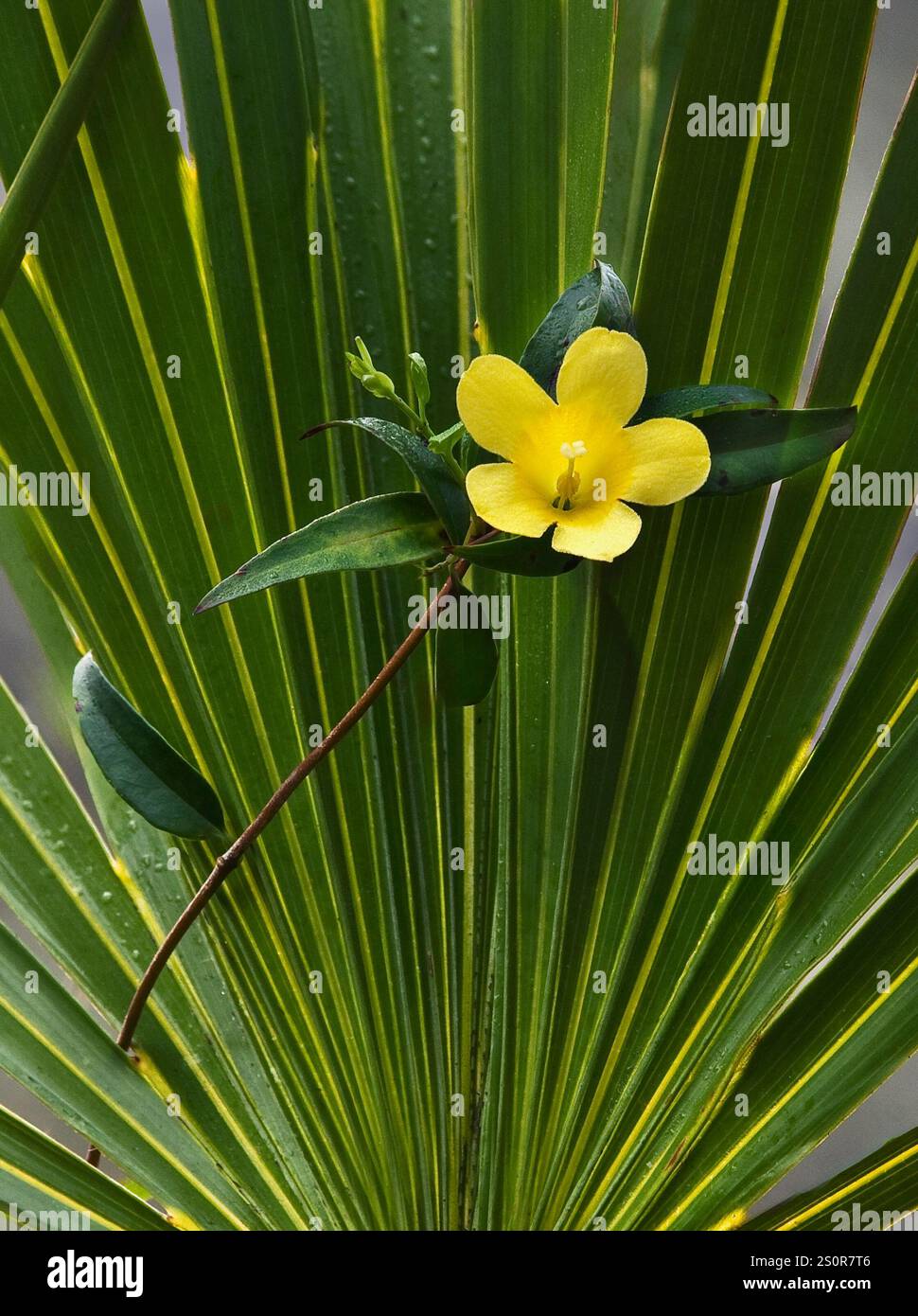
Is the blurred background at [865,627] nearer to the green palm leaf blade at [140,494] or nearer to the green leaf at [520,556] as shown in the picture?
the green palm leaf blade at [140,494]

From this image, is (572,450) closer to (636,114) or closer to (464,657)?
(464,657)

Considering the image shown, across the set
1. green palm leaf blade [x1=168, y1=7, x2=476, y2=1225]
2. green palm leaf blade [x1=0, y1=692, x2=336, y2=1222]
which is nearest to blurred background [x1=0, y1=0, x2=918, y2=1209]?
green palm leaf blade [x1=0, y1=692, x2=336, y2=1222]

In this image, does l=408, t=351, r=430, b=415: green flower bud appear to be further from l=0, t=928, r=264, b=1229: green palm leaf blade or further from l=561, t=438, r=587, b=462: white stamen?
l=0, t=928, r=264, b=1229: green palm leaf blade

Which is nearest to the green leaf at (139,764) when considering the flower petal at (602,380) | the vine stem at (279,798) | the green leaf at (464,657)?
the vine stem at (279,798)

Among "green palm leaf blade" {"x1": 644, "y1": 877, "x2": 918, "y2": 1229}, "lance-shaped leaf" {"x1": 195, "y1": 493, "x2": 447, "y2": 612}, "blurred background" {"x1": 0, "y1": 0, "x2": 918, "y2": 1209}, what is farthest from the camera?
"blurred background" {"x1": 0, "y1": 0, "x2": 918, "y2": 1209}

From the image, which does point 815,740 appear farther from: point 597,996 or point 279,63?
point 279,63

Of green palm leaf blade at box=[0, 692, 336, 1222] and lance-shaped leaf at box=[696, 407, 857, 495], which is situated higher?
lance-shaped leaf at box=[696, 407, 857, 495]
